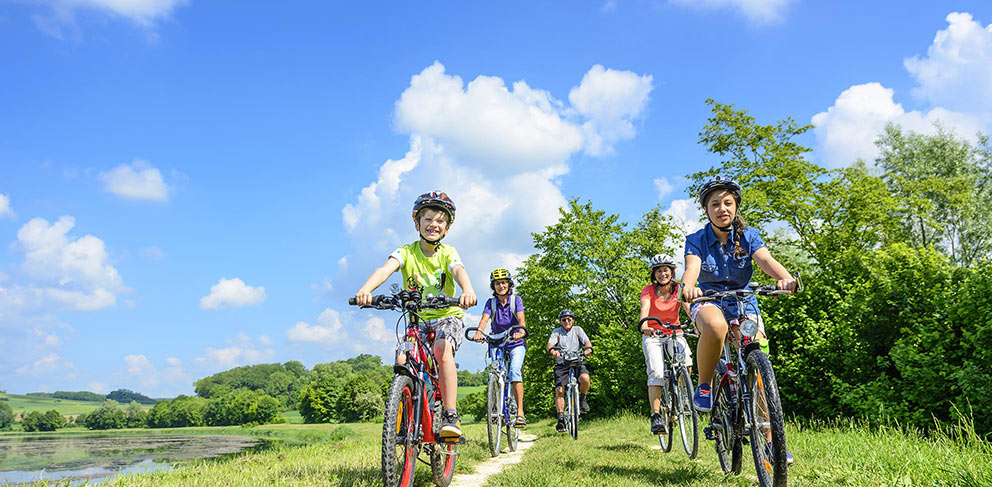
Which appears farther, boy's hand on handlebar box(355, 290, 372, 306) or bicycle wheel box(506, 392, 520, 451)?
bicycle wheel box(506, 392, 520, 451)

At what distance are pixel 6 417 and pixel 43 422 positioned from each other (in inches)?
243

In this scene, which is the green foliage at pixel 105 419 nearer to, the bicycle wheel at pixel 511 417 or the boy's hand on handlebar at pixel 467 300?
the bicycle wheel at pixel 511 417

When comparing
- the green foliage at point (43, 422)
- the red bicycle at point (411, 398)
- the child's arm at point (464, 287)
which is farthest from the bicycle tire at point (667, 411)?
the green foliage at point (43, 422)

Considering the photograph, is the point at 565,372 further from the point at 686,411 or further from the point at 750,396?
the point at 750,396

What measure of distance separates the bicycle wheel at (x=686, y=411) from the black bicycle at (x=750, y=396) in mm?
1563

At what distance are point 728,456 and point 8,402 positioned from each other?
11830 centimetres

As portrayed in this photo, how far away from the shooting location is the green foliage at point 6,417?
7812 cm

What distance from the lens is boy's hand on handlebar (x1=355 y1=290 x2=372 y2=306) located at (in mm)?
3883

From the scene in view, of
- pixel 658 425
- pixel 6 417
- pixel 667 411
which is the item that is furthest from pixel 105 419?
pixel 658 425

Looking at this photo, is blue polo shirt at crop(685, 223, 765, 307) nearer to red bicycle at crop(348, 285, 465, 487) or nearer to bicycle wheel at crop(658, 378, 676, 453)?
red bicycle at crop(348, 285, 465, 487)

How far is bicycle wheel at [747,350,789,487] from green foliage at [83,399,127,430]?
9838cm

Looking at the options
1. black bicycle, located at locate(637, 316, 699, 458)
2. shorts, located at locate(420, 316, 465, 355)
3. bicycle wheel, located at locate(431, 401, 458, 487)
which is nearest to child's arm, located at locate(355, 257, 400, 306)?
shorts, located at locate(420, 316, 465, 355)

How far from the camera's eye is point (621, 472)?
5246mm

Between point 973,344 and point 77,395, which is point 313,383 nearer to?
point 77,395
